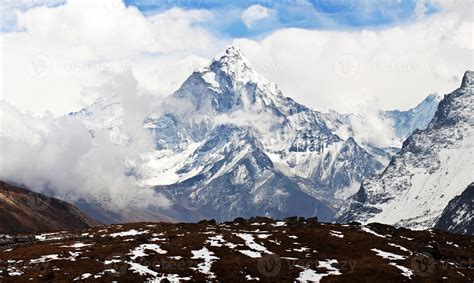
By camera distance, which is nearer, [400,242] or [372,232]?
[400,242]

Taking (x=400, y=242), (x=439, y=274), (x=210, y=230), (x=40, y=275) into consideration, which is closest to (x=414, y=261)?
(x=439, y=274)

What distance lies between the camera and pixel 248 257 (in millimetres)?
104250

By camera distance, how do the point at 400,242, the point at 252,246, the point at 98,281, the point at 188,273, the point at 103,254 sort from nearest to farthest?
the point at 98,281 < the point at 188,273 < the point at 103,254 < the point at 252,246 < the point at 400,242

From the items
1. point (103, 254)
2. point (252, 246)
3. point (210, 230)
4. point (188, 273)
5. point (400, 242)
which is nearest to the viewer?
point (188, 273)

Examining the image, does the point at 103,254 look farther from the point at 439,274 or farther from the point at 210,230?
the point at 439,274

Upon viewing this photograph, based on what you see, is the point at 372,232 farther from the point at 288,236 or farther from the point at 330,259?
the point at 330,259

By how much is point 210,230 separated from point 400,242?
39.9m

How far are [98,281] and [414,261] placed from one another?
170ft

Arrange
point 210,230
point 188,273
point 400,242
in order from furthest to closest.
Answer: point 210,230 < point 400,242 < point 188,273

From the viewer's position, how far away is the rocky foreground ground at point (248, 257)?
90.6 m

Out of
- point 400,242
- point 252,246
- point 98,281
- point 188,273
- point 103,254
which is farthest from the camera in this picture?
point 400,242

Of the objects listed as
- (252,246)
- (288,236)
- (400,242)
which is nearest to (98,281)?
(252,246)

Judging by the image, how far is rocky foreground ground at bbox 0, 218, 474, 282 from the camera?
90562 mm

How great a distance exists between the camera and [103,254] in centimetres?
10119
